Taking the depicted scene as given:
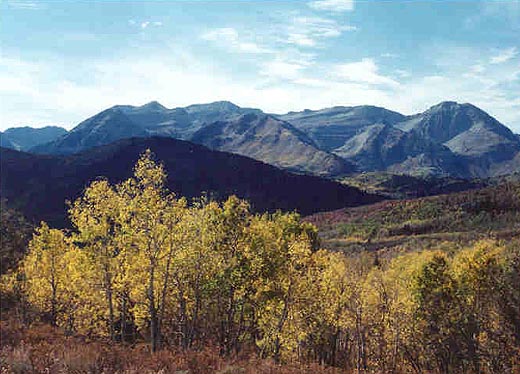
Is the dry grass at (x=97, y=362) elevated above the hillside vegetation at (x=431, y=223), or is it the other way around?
the dry grass at (x=97, y=362)

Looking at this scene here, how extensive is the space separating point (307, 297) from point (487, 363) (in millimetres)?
26338

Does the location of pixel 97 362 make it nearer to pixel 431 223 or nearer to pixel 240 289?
pixel 240 289

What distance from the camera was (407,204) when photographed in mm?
194375

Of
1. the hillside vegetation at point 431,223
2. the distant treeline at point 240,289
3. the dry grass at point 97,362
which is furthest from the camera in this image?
the hillside vegetation at point 431,223

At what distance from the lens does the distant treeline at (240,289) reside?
2836 cm

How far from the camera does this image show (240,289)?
1255 inches

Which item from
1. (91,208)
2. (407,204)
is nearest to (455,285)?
(91,208)

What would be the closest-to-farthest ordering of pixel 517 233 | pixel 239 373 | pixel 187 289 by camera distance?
pixel 239 373
pixel 187 289
pixel 517 233

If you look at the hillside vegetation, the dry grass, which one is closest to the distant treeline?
the dry grass

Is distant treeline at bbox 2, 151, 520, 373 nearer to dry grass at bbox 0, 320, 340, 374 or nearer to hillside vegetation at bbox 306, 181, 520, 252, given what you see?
dry grass at bbox 0, 320, 340, 374

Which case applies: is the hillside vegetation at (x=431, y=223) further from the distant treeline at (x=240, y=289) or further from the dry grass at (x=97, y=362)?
the dry grass at (x=97, y=362)

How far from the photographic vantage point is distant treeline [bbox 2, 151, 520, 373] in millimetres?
28359

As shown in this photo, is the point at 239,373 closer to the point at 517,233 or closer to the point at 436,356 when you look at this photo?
the point at 436,356

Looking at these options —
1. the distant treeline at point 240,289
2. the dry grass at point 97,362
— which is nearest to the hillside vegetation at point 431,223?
the distant treeline at point 240,289
